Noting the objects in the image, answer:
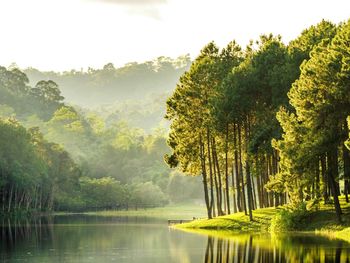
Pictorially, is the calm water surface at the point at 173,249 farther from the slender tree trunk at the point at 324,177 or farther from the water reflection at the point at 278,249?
the slender tree trunk at the point at 324,177

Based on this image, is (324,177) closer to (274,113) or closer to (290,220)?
(290,220)

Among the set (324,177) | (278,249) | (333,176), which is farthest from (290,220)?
(278,249)

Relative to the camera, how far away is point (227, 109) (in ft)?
285

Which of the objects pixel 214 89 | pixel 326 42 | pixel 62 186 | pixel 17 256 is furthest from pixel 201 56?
pixel 62 186

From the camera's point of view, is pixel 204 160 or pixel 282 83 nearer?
pixel 282 83

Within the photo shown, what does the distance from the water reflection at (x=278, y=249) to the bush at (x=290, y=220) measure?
6.70 meters

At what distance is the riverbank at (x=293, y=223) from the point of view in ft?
229

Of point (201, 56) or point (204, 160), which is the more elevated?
point (201, 56)

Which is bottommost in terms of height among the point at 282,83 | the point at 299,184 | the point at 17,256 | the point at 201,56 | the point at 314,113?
the point at 17,256

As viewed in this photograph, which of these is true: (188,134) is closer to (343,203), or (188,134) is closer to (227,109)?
(227,109)

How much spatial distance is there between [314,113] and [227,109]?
60.6 ft

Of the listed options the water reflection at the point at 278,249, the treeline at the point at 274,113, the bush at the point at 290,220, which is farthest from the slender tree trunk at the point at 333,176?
the water reflection at the point at 278,249

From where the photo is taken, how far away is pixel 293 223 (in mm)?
74938

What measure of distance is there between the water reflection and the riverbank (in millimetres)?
3785
